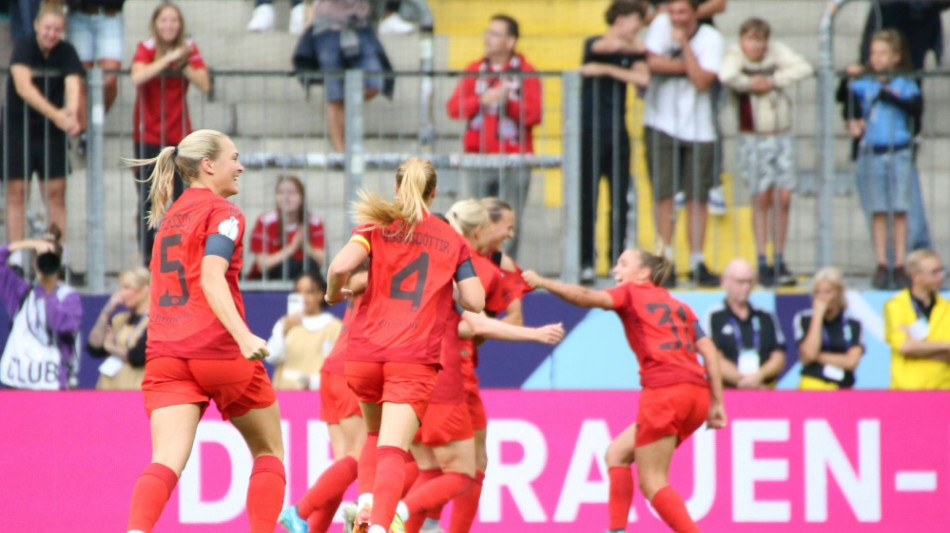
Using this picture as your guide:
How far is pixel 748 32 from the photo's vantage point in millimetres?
10969

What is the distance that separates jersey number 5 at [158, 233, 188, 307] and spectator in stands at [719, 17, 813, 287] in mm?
5738

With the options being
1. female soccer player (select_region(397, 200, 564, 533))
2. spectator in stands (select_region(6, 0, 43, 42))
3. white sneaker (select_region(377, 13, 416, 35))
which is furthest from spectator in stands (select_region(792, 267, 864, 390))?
spectator in stands (select_region(6, 0, 43, 42))

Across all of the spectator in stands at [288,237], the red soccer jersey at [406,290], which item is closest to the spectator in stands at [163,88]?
the spectator in stands at [288,237]

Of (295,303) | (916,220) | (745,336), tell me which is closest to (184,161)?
(295,303)

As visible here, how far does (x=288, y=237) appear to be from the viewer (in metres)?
10.7

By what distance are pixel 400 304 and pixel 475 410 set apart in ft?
5.34

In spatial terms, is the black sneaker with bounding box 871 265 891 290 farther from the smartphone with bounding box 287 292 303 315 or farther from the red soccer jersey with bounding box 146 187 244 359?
the red soccer jersey with bounding box 146 187 244 359

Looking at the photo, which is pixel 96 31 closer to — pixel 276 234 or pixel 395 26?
pixel 276 234

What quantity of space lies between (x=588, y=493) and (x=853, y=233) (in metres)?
3.26

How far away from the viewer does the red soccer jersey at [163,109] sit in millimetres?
10672

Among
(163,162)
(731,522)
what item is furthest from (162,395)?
(731,522)

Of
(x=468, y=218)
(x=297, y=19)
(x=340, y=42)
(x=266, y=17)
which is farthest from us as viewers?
(x=266, y=17)

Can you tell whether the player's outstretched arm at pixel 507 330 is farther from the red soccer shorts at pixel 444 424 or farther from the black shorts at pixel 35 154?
the black shorts at pixel 35 154

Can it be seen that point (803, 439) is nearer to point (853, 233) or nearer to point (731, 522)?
point (731, 522)
